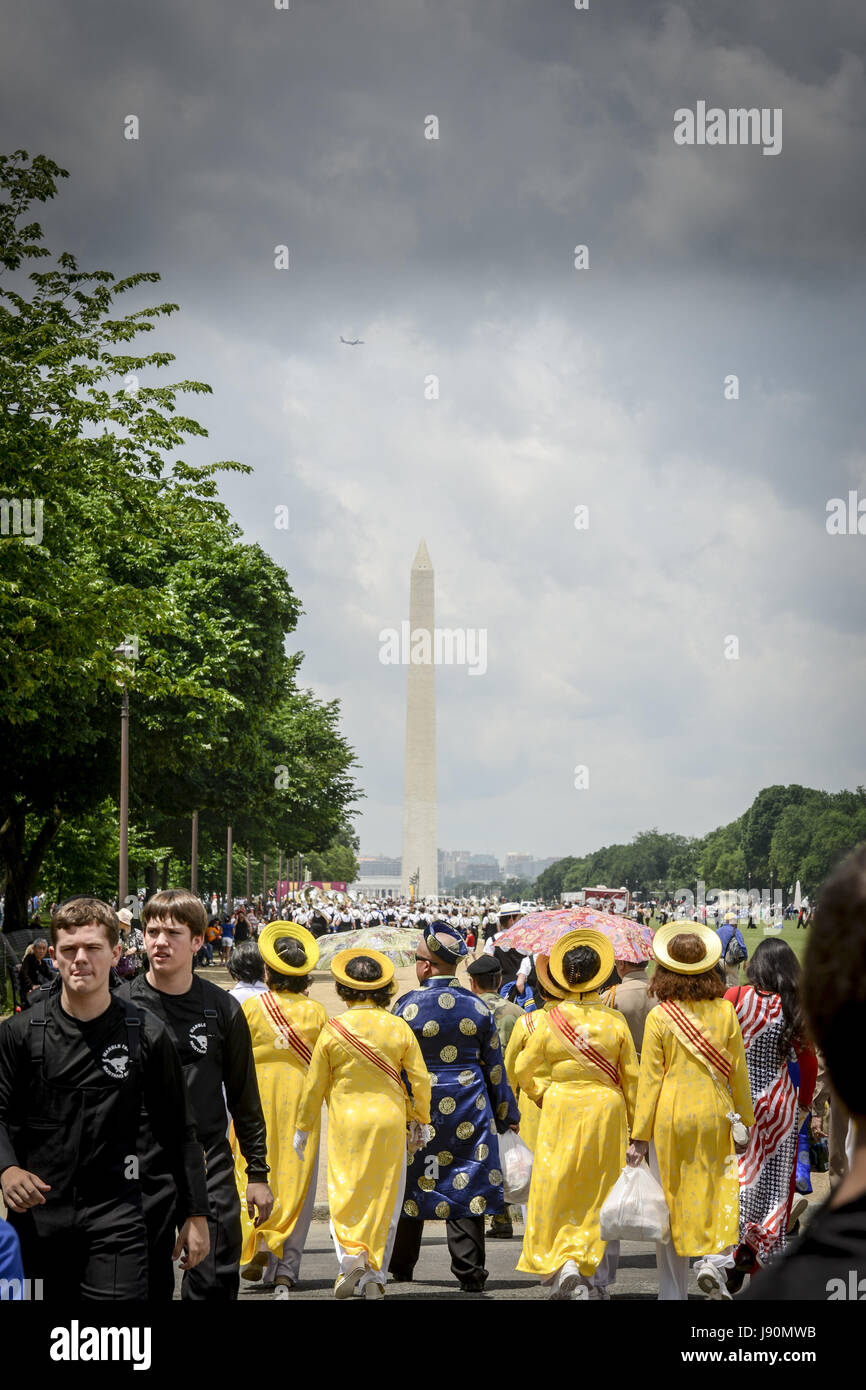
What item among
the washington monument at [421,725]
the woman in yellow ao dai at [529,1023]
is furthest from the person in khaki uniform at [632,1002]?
the washington monument at [421,725]

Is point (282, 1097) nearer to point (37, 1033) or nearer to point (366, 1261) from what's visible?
point (366, 1261)

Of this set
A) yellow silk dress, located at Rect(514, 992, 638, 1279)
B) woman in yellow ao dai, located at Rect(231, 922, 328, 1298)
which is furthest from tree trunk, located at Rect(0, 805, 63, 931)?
yellow silk dress, located at Rect(514, 992, 638, 1279)

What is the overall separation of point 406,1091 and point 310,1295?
1.21 m

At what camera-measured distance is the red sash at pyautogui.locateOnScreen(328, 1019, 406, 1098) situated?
8328 millimetres

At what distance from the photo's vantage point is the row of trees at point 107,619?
22.0m

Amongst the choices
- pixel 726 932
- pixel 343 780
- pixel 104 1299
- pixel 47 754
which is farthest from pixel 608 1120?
pixel 343 780

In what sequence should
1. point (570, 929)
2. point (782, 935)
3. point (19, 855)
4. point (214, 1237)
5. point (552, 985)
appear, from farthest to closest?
1. point (782, 935)
2. point (19, 855)
3. point (570, 929)
4. point (552, 985)
5. point (214, 1237)

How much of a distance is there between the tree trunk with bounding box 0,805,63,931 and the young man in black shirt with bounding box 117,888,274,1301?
Result: 28.3 metres

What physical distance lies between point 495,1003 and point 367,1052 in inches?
122

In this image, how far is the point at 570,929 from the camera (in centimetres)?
1247

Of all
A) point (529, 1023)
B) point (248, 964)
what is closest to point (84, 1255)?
point (529, 1023)
